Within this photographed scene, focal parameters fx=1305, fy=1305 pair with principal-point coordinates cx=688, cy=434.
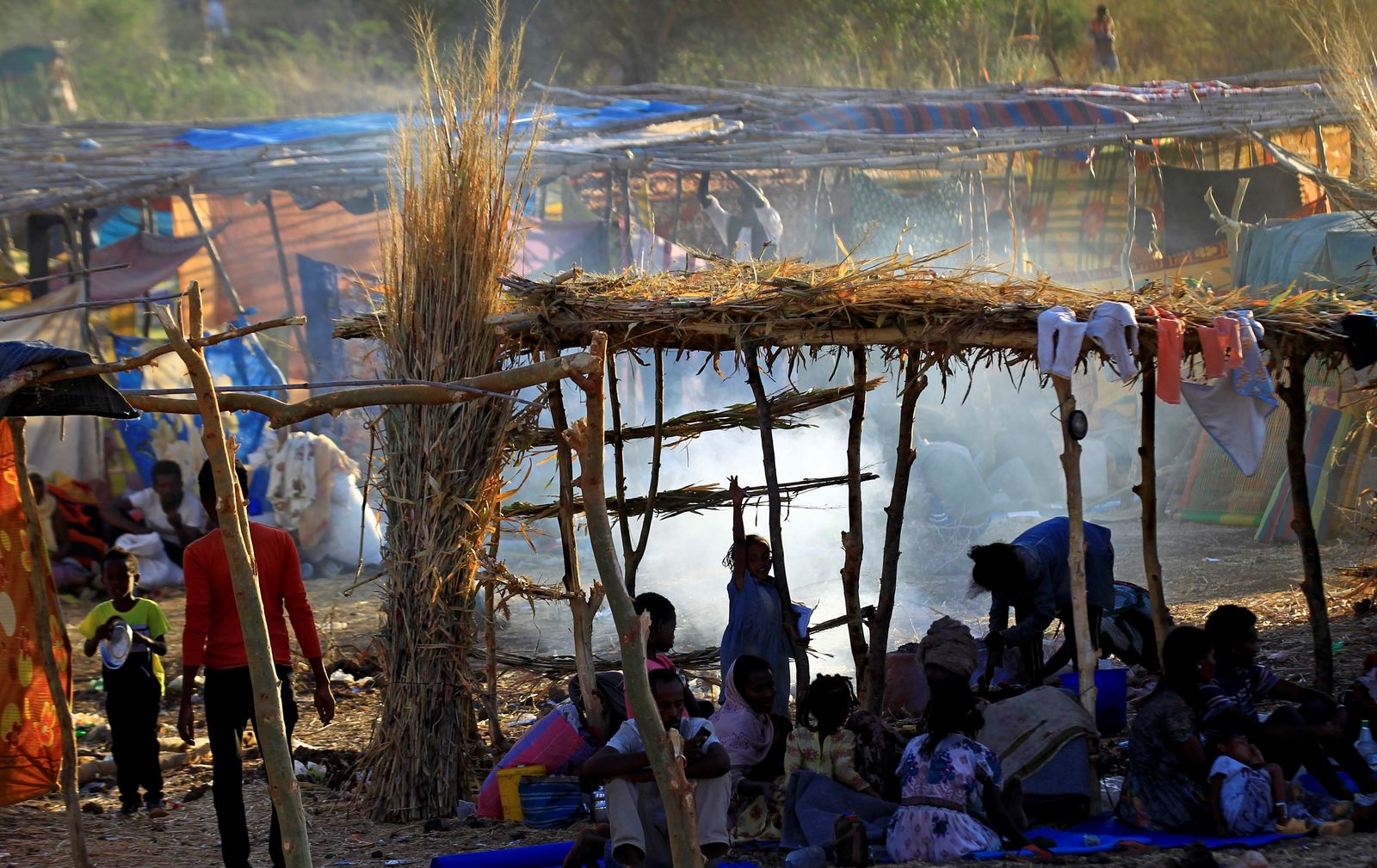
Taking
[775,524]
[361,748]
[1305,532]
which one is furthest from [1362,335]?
[361,748]

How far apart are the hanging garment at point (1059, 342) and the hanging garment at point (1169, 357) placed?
38cm

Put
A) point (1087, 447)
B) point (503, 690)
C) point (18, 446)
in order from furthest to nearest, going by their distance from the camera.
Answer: point (1087, 447)
point (503, 690)
point (18, 446)

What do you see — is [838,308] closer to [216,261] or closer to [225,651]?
[225,651]

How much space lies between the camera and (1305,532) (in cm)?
723

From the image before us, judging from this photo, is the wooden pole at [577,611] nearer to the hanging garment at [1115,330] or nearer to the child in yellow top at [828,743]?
the child in yellow top at [828,743]

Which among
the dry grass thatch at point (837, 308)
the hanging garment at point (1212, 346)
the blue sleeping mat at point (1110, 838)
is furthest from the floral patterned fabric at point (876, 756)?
the hanging garment at point (1212, 346)

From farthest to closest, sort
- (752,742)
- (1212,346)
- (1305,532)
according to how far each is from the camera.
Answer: (1305,532) → (752,742) → (1212,346)

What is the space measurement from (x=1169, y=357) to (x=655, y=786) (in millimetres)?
2891

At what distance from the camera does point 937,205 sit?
13578 millimetres

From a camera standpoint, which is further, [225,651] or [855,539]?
[855,539]

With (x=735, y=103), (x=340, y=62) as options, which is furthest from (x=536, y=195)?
(x=340, y=62)

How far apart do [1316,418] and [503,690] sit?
26.0 feet

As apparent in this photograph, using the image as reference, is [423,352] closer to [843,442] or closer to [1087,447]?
[843,442]

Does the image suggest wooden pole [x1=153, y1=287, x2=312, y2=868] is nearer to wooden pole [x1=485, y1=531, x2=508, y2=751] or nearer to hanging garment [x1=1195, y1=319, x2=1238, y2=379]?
wooden pole [x1=485, y1=531, x2=508, y2=751]
